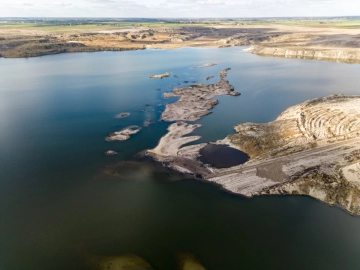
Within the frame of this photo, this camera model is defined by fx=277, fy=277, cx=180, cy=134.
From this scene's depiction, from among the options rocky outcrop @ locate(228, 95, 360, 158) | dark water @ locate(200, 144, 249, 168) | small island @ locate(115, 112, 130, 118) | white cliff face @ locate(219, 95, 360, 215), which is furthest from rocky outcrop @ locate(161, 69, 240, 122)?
dark water @ locate(200, 144, 249, 168)

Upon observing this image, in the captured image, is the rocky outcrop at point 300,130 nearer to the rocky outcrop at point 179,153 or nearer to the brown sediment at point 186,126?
the rocky outcrop at point 179,153

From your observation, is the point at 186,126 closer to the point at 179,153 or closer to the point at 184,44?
the point at 179,153

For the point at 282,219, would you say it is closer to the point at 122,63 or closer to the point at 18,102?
the point at 18,102

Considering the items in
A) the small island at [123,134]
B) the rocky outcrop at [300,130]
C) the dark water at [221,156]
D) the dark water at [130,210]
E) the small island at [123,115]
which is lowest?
the dark water at [130,210]

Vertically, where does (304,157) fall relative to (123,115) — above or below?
below

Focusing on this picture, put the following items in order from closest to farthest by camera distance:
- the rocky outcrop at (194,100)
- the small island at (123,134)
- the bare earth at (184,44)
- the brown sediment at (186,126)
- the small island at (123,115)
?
the brown sediment at (186,126) → the small island at (123,134) → the rocky outcrop at (194,100) → the small island at (123,115) → the bare earth at (184,44)

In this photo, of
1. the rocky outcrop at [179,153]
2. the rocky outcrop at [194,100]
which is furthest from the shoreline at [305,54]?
the rocky outcrop at [179,153]

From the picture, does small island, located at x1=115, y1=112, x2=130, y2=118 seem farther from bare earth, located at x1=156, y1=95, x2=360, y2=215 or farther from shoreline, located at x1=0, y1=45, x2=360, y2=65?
shoreline, located at x1=0, y1=45, x2=360, y2=65

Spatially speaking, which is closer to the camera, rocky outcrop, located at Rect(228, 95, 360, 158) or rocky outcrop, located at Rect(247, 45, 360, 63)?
rocky outcrop, located at Rect(228, 95, 360, 158)

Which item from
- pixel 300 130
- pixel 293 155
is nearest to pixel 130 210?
pixel 293 155
